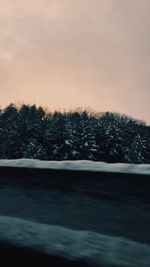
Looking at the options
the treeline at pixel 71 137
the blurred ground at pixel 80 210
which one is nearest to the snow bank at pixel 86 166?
the blurred ground at pixel 80 210

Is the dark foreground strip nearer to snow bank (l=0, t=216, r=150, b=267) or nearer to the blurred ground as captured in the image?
snow bank (l=0, t=216, r=150, b=267)

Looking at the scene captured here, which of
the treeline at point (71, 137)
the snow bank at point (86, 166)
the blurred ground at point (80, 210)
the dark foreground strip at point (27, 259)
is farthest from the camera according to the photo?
the treeline at point (71, 137)

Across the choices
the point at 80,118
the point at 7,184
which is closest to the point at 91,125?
the point at 80,118

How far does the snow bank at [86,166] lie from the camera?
7.50ft

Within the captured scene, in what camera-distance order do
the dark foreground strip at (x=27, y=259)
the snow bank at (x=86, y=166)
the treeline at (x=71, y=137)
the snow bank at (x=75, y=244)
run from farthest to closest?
the treeline at (x=71, y=137) < the snow bank at (x=86, y=166) < the dark foreground strip at (x=27, y=259) < the snow bank at (x=75, y=244)

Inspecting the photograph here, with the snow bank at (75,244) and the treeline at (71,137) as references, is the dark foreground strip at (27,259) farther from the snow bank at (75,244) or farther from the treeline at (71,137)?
the treeline at (71,137)

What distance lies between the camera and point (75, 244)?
205cm

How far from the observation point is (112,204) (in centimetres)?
230

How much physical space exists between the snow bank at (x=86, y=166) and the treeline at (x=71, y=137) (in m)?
78.9

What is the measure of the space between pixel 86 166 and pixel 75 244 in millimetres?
→ 521

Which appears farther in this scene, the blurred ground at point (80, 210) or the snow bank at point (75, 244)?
the blurred ground at point (80, 210)

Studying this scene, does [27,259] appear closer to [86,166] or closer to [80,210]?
[80,210]

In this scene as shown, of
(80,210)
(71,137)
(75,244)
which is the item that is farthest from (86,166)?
(71,137)

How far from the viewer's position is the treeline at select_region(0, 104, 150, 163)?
8469cm
